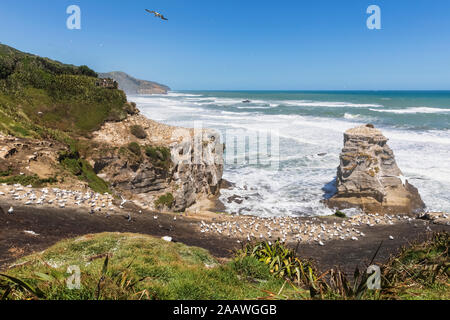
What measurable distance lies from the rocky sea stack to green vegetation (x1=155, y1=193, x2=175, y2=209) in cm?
1033

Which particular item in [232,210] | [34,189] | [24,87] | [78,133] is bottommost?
[232,210]

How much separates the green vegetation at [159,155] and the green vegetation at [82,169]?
3.31 metres

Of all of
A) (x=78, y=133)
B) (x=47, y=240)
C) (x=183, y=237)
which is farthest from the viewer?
(x=78, y=133)

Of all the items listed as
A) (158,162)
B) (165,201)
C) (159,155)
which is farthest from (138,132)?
(165,201)

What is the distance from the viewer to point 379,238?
12.0m

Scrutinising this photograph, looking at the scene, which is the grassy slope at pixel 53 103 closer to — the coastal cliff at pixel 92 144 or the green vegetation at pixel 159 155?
the coastal cliff at pixel 92 144

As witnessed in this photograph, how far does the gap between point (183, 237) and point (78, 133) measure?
11.7 meters

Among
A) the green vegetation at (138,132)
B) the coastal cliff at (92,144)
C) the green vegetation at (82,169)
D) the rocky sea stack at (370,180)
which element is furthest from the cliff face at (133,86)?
the rocky sea stack at (370,180)

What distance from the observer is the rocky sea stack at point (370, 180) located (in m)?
17.2

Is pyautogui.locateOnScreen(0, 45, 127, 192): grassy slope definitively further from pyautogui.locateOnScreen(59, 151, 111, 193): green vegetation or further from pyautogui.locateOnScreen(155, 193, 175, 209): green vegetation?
pyautogui.locateOnScreen(155, 193, 175, 209): green vegetation

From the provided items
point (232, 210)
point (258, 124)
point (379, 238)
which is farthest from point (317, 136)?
point (379, 238)

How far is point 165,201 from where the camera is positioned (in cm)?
1700

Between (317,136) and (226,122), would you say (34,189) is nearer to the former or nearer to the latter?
(317,136)
